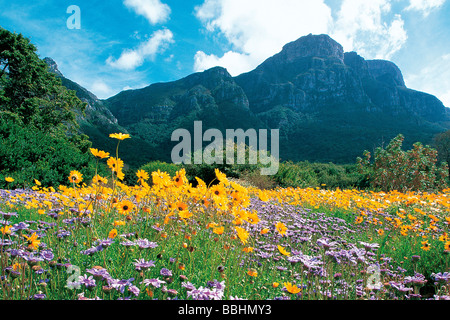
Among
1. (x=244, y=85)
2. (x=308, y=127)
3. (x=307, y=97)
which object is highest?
(x=244, y=85)

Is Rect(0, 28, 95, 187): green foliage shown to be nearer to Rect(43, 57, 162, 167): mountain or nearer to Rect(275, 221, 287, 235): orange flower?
Rect(275, 221, 287, 235): orange flower

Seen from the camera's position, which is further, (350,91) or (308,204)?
(350,91)

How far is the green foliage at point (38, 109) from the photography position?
7660 mm

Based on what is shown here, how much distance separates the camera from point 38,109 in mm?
12875

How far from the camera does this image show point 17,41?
1274 cm

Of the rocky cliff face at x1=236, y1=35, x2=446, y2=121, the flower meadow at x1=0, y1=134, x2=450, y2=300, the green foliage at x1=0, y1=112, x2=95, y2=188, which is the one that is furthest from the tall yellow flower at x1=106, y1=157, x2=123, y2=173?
the rocky cliff face at x1=236, y1=35, x2=446, y2=121

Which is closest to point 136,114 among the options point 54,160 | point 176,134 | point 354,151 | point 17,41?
point 176,134

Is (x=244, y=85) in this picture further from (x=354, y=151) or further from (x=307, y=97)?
(x=354, y=151)

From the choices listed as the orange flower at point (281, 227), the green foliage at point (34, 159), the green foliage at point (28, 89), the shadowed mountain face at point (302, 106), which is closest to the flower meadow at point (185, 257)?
the orange flower at point (281, 227)

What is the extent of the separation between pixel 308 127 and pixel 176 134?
120 ft

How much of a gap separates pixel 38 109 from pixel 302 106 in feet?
282

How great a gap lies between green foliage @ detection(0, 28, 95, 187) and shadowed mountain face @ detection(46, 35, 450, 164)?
74.9ft

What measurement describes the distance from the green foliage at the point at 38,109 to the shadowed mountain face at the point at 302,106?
22.8m

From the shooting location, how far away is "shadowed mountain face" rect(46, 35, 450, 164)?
183ft
